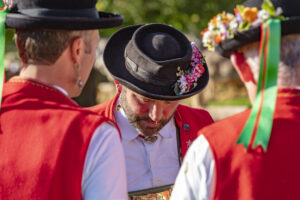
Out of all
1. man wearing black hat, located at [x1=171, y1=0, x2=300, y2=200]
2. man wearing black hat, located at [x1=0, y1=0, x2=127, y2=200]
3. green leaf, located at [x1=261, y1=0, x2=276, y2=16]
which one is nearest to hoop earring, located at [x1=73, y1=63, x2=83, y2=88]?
man wearing black hat, located at [x1=0, y1=0, x2=127, y2=200]

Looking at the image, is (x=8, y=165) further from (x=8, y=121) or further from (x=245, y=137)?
(x=245, y=137)

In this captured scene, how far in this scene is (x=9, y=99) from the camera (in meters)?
2.49

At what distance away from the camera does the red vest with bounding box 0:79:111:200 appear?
2355 mm

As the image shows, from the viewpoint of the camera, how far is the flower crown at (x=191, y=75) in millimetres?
3320

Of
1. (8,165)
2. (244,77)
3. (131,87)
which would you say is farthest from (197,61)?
(8,165)

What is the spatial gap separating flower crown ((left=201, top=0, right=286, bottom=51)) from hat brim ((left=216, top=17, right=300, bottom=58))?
2 cm

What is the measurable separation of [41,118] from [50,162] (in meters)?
0.20

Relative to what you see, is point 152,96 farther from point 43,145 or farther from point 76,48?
point 43,145

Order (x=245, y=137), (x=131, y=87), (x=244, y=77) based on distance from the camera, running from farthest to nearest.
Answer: (x=131, y=87)
(x=244, y=77)
(x=245, y=137)

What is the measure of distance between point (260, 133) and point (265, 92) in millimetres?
169

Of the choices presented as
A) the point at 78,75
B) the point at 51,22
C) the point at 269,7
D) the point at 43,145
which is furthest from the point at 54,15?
the point at 269,7

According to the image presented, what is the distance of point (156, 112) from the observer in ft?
11.0

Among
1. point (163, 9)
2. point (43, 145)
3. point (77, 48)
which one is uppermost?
point (163, 9)

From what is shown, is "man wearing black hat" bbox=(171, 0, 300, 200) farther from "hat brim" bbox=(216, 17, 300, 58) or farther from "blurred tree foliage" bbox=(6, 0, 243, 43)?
"blurred tree foliage" bbox=(6, 0, 243, 43)
